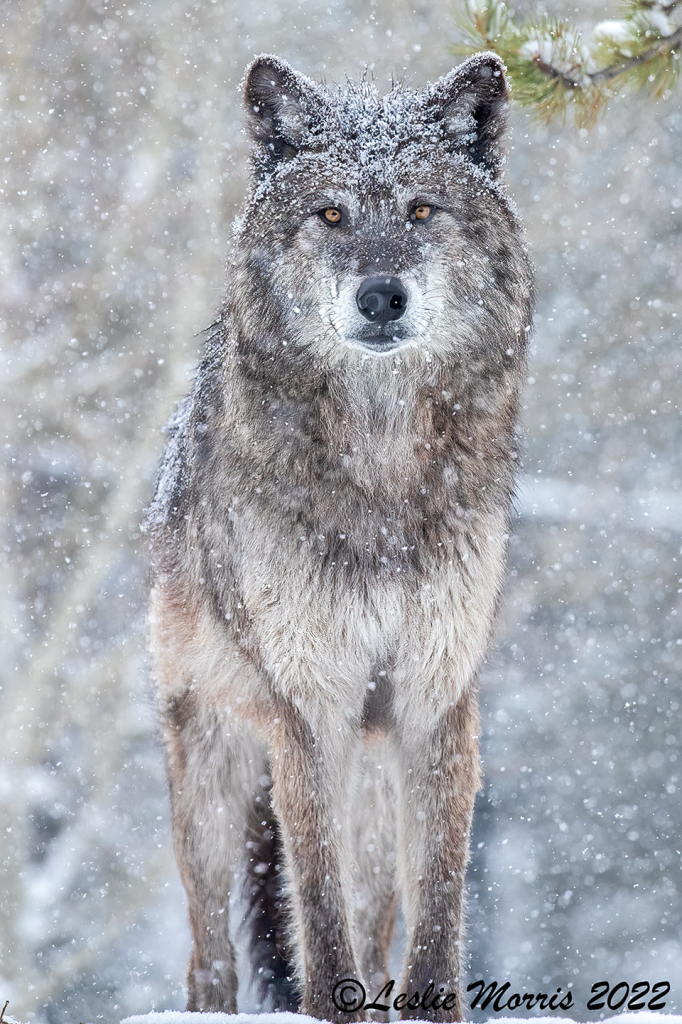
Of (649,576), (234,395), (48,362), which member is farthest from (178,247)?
(234,395)

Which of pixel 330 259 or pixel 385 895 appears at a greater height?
pixel 330 259

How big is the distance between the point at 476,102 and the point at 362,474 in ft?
3.67

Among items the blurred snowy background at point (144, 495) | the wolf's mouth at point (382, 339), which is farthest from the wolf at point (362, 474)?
the blurred snowy background at point (144, 495)

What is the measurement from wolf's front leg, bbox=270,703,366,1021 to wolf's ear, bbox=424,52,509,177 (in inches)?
68.9

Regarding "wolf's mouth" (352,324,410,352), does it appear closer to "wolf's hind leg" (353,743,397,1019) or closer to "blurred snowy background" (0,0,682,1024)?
"wolf's hind leg" (353,743,397,1019)

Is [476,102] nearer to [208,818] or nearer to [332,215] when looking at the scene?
[332,215]

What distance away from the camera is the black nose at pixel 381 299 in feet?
7.54

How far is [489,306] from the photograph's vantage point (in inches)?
103

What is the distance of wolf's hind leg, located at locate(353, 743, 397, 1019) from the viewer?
10.9ft

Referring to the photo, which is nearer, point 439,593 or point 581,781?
point 439,593

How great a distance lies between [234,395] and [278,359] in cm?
Result: 23

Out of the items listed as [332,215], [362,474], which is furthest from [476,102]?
[362,474]

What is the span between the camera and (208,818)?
3207mm

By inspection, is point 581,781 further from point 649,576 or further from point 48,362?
point 48,362
